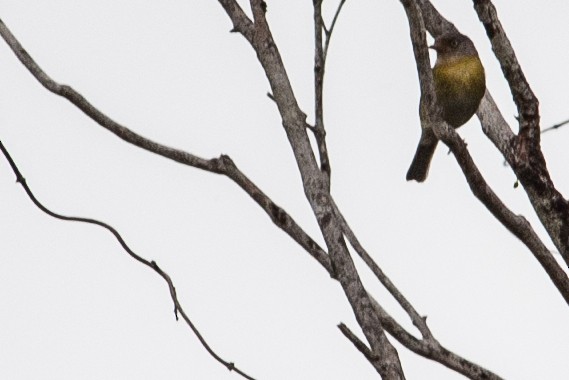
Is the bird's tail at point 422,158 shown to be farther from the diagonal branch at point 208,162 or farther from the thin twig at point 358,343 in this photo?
the thin twig at point 358,343

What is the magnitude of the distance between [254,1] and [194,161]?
508 mm

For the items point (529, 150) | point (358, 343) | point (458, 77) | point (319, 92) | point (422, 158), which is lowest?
point (358, 343)

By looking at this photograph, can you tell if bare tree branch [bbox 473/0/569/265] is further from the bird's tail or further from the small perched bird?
the bird's tail

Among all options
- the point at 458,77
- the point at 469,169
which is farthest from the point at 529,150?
the point at 458,77

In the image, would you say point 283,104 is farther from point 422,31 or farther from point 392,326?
point 392,326

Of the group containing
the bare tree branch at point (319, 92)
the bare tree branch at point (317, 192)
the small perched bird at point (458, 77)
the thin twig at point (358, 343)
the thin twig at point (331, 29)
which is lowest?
the thin twig at point (358, 343)

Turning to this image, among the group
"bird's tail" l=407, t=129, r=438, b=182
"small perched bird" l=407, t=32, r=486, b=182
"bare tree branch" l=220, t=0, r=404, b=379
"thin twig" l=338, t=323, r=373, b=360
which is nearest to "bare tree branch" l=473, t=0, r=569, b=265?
"bare tree branch" l=220, t=0, r=404, b=379

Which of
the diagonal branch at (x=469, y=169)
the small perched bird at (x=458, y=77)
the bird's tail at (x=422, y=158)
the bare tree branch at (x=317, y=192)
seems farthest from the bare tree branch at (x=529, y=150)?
the bird's tail at (x=422, y=158)

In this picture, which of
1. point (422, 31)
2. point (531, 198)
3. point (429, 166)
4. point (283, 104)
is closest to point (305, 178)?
point (283, 104)

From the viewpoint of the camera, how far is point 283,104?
2.63 m

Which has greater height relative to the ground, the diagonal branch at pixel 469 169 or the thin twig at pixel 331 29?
the thin twig at pixel 331 29

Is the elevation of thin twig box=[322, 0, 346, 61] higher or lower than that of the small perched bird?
lower

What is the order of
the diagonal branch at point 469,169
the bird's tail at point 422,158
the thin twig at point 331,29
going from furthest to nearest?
the bird's tail at point 422,158 → the thin twig at point 331,29 → the diagonal branch at point 469,169

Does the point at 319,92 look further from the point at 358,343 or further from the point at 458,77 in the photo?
the point at 458,77
